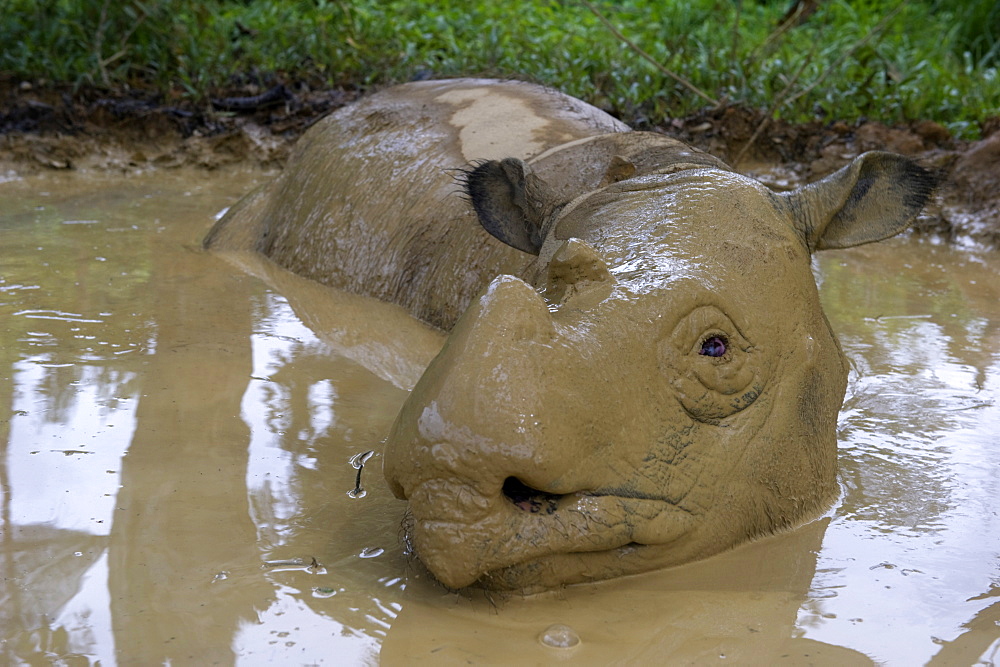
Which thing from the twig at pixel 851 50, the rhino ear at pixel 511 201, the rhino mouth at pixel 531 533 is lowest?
the rhino mouth at pixel 531 533

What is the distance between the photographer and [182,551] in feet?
9.70

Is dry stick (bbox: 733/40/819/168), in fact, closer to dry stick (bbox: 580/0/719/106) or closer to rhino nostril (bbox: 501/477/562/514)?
dry stick (bbox: 580/0/719/106)

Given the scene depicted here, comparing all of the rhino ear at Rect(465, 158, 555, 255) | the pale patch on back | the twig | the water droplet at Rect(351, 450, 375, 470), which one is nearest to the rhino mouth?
the water droplet at Rect(351, 450, 375, 470)

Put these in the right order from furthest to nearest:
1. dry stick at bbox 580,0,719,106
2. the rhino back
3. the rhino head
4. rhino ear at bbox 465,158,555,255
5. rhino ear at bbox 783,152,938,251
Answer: dry stick at bbox 580,0,719,106 < the rhino back < rhino ear at bbox 465,158,555,255 < rhino ear at bbox 783,152,938,251 < the rhino head

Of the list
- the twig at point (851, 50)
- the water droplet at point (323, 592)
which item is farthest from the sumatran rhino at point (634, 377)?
the twig at point (851, 50)

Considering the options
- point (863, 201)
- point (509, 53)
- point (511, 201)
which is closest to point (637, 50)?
point (509, 53)

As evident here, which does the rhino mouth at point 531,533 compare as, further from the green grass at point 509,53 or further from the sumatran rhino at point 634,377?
the green grass at point 509,53

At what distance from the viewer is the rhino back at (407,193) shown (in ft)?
17.7

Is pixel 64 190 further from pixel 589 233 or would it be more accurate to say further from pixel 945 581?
pixel 945 581

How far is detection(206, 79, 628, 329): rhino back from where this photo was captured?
213 inches

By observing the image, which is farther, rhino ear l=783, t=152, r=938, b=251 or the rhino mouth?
rhino ear l=783, t=152, r=938, b=251

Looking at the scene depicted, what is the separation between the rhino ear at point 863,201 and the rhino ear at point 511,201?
878mm

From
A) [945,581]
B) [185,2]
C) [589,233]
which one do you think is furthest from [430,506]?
[185,2]

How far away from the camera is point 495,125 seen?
581 centimetres
